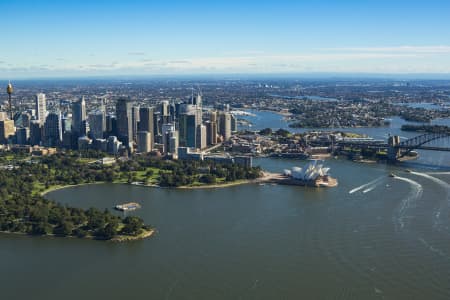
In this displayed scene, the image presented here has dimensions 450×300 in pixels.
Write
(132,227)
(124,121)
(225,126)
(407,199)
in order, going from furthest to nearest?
(225,126)
(124,121)
(407,199)
(132,227)

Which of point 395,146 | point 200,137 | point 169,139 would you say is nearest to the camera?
point 395,146

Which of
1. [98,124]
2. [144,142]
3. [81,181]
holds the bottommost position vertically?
[81,181]

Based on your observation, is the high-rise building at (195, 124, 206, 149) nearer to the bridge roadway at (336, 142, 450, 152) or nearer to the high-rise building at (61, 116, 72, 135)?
the bridge roadway at (336, 142, 450, 152)

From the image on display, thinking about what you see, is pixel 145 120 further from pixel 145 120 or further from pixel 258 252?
pixel 258 252

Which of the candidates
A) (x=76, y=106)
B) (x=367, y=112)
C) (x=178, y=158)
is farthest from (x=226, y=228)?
(x=367, y=112)

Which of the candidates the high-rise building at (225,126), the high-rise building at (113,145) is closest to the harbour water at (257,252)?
the high-rise building at (113,145)

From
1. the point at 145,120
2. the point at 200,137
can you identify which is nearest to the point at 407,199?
the point at 200,137

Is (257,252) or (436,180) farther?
(436,180)
